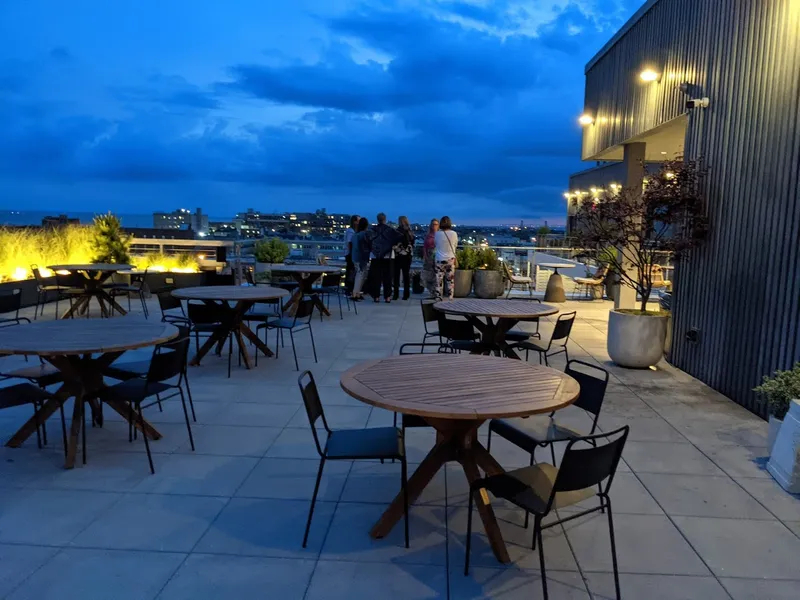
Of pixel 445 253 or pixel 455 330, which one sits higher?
pixel 445 253

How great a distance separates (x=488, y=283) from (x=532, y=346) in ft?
20.5

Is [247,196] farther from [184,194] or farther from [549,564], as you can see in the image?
[549,564]

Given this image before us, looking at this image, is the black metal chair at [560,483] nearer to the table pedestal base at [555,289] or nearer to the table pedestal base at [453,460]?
the table pedestal base at [453,460]

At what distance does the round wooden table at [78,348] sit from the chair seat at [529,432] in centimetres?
207

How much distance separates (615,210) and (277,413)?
154 inches

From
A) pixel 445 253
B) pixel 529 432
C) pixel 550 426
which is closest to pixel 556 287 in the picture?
pixel 445 253

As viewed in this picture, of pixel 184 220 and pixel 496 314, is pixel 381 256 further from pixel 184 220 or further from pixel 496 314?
pixel 184 220

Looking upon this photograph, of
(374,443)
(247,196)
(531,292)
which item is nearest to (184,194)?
(247,196)

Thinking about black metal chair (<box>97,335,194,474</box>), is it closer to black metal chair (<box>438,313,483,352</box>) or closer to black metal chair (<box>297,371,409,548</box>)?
black metal chair (<box>297,371,409,548</box>)

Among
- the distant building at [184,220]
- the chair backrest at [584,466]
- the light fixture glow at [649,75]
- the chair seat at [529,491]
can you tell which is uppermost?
the light fixture glow at [649,75]

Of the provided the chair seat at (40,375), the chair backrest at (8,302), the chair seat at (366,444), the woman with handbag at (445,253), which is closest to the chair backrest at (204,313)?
the chair backrest at (8,302)

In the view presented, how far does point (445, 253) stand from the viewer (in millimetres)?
10328

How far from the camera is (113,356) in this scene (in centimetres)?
378

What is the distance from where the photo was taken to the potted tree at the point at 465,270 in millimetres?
11648
